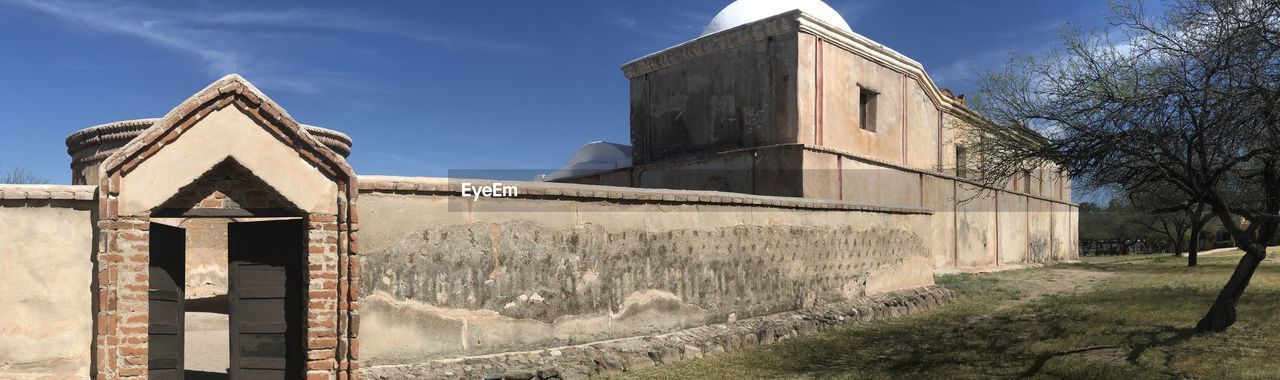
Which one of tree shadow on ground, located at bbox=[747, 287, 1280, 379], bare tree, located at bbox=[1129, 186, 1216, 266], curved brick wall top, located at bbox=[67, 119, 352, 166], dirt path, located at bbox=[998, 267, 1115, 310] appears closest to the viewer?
tree shadow on ground, located at bbox=[747, 287, 1280, 379]

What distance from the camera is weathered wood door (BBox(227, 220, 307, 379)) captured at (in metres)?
7.04

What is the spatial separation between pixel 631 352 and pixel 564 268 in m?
1.19

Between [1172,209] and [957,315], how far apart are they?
3.80m

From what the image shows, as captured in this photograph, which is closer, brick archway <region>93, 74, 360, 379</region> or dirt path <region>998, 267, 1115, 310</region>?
brick archway <region>93, 74, 360, 379</region>

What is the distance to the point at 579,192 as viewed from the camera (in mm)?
8188

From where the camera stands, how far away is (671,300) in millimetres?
9203

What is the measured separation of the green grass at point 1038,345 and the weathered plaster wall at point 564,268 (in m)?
0.79

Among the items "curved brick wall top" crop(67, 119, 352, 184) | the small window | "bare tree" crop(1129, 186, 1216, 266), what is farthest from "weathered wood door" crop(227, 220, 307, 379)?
the small window

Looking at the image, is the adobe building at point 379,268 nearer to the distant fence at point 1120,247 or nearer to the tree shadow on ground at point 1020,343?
the tree shadow on ground at point 1020,343

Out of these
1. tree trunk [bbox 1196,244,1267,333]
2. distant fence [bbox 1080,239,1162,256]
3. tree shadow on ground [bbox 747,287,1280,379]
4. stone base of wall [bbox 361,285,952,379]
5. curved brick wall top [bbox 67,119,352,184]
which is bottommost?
distant fence [bbox 1080,239,1162,256]

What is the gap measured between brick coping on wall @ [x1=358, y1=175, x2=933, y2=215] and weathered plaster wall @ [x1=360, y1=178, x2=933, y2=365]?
34 millimetres

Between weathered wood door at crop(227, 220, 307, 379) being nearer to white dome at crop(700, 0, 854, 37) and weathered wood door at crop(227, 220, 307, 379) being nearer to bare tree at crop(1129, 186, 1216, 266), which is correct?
bare tree at crop(1129, 186, 1216, 266)

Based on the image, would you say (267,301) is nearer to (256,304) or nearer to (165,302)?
(256,304)

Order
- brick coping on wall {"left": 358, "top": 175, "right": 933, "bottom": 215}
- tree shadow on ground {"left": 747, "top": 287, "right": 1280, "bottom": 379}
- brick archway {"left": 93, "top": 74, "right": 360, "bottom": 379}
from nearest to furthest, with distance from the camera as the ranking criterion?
1. brick archway {"left": 93, "top": 74, "right": 360, "bottom": 379}
2. brick coping on wall {"left": 358, "top": 175, "right": 933, "bottom": 215}
3. tree shadow on ground {"left": 747, "top": 287, "right": 1280, "bottom": 379}
